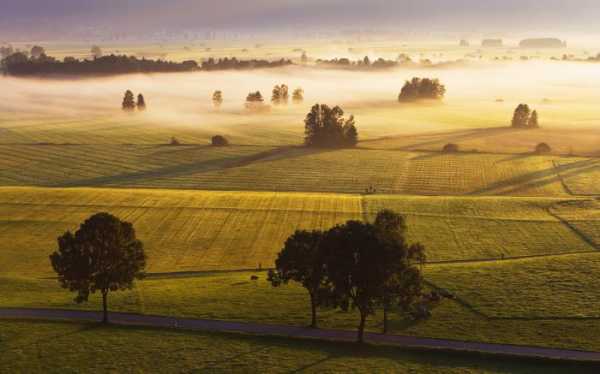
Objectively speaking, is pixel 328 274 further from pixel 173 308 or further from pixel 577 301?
pixel 577 301

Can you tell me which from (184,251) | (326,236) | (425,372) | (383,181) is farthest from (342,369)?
(383,181)

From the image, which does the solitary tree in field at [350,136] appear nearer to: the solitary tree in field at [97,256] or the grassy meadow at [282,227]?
the grassy meadow at [282,227]

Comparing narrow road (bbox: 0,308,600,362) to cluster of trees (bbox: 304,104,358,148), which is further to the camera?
cluster of trees (bbox: 304,104,358,148)

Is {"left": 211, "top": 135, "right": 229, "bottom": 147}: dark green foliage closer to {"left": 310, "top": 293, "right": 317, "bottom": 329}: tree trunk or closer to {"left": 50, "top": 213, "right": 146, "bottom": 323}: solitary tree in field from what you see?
{"left": 50, "top": 213, "right": 146, "bottom": 323}: solitary tree in field

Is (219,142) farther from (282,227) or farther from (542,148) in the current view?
(542,148)

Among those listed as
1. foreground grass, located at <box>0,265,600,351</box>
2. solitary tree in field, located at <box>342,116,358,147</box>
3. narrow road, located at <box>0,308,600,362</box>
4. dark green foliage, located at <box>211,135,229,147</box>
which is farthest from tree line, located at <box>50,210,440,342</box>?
dark green foliage, located at <box>211,135,229,147</box>

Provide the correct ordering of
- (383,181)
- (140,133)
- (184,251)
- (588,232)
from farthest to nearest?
(140,133), (383,181), (588,232), (184,251)

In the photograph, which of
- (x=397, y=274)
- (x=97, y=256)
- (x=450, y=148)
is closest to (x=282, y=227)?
(x=97, y=256)
